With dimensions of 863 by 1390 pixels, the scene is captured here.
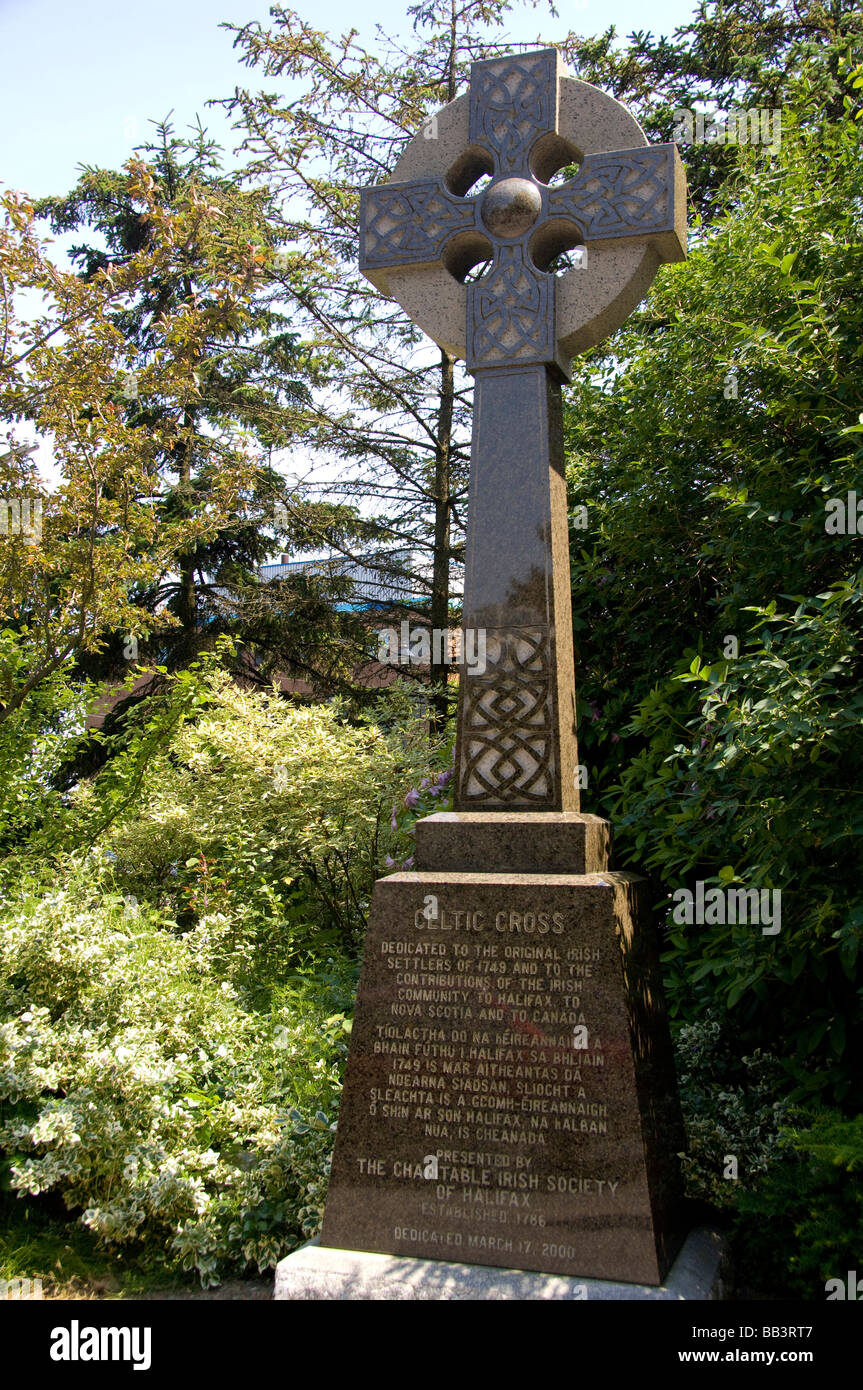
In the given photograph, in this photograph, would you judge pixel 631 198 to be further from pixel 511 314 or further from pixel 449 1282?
pixel 449 1282

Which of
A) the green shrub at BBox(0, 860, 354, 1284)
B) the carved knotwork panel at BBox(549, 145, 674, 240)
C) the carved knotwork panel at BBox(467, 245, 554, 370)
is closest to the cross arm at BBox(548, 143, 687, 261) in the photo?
the carved knotwork panel at BBox(549, 145, 674, 240)

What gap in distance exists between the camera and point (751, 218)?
229 inches

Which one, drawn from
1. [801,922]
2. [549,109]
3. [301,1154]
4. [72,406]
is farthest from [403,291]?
[301,1154]

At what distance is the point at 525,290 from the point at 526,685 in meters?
1.76

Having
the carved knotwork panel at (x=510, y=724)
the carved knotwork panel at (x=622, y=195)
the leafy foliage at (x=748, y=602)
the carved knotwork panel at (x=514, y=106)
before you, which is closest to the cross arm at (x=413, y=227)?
the carved knotwork panel at (x=514, y=106)

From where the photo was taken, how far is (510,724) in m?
4.40

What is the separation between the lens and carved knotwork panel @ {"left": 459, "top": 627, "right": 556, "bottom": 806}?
14.2 feet

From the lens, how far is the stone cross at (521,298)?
441cm

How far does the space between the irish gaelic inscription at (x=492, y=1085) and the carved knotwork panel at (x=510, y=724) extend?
434 mm

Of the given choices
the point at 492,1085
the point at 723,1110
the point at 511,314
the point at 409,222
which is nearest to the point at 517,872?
the point at 492,1085

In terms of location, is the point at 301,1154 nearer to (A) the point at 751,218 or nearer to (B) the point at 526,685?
(B) the point at 526,685

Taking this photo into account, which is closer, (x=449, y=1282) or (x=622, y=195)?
(x=449, y=1282)

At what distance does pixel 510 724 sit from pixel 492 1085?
139 cm

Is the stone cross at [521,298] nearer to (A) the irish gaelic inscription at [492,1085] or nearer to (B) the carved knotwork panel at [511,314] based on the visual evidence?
(B) the carved knotwork panel at [511,314]
